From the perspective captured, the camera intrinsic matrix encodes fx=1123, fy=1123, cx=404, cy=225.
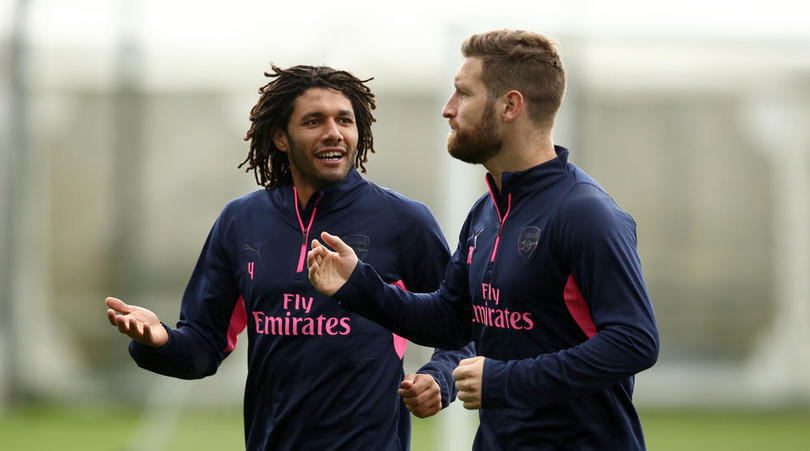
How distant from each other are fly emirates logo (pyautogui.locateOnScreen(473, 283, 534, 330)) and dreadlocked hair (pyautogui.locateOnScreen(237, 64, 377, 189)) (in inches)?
41.5

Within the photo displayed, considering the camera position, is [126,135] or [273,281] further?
[126,135]

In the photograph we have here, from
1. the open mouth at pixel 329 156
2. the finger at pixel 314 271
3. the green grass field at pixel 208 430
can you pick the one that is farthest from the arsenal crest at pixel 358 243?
the green grass field at pixel 208 430

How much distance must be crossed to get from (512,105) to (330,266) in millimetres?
637

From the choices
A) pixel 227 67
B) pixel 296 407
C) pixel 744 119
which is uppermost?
pixel 227 67

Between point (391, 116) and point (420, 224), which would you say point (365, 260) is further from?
point (391, 116)

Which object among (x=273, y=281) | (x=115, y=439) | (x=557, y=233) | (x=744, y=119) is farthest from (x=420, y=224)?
(x=744, y=119)

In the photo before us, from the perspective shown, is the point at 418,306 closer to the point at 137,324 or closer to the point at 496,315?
the point at 496,315

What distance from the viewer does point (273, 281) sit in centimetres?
340

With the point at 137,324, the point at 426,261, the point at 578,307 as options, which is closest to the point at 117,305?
the point at 137,324

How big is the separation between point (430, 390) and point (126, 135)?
27.5ft

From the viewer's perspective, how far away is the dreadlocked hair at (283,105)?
3.62m

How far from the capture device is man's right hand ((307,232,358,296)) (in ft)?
9.68

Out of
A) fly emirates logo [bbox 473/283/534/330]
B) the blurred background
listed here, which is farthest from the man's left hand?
the blurred background

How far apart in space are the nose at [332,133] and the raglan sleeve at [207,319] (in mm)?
430
